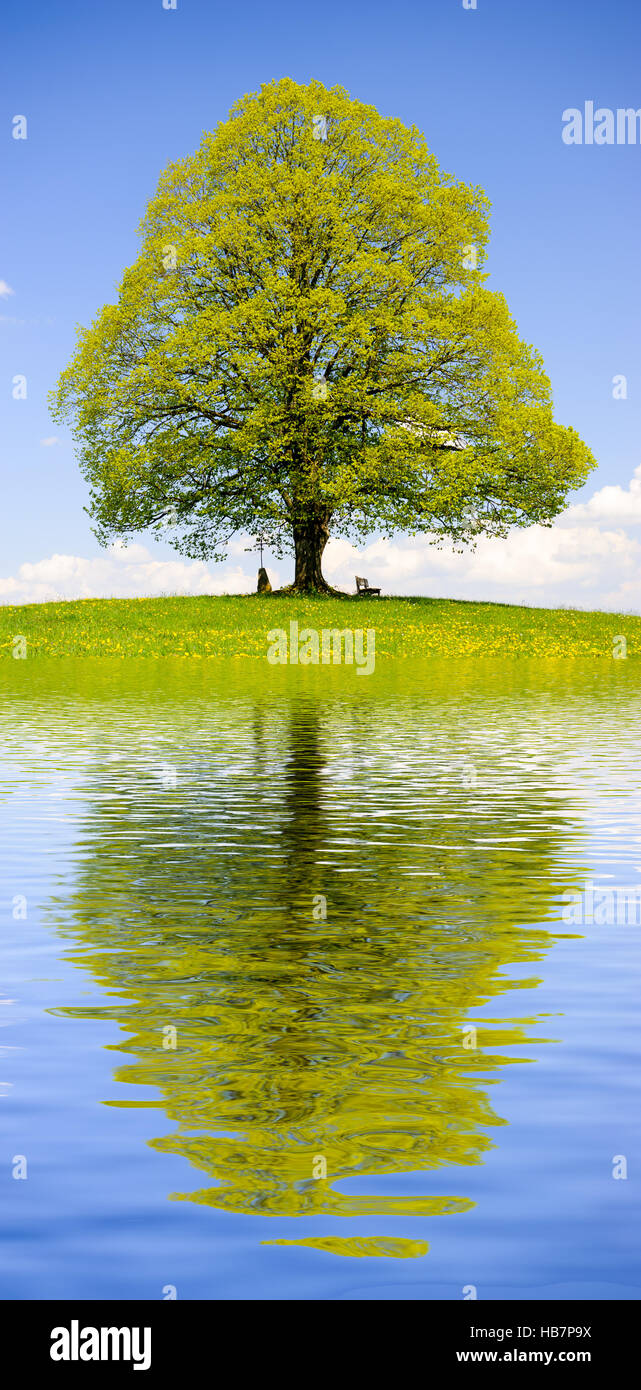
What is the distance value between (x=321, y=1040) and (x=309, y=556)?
5047 centimetres

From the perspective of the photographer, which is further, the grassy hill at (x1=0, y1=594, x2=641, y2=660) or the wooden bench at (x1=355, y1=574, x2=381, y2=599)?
the wooden bench at (x1=355, y1=574, x2=381, y2=599)

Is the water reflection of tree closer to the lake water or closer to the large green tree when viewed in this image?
the lake water

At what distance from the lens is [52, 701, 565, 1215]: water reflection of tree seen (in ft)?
17.9

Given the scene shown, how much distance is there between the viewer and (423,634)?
154 feet

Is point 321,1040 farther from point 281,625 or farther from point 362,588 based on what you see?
point 362,588

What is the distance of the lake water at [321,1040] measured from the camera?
4.61 meters

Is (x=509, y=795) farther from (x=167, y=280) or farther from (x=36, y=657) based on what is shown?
(x=167, y=280)

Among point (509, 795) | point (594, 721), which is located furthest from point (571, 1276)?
point (594, 721)

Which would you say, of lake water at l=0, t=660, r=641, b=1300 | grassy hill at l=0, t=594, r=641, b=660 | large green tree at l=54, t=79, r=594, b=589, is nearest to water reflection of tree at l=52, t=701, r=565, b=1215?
lake water at l=0, t=660, r=641, b=1300

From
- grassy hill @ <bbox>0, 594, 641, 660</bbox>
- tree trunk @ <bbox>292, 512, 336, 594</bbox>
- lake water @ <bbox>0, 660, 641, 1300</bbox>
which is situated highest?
tree trunk @ <bbox>292, 512, 336, 594</bbox>

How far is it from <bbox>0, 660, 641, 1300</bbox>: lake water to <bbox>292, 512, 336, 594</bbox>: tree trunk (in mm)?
40578

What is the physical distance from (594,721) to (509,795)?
8150 mm

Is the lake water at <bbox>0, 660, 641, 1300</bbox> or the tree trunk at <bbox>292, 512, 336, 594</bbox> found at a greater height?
the tree trunk at <bbox>292, 512, 336, 594</bbox>

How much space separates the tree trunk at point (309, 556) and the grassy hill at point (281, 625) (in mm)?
1736
